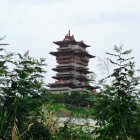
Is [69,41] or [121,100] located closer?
[121,100]

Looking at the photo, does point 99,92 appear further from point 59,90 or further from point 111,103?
point 59,90

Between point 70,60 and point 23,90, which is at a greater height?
point 70,60

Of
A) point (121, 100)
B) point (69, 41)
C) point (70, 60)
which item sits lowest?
point (121, 100)

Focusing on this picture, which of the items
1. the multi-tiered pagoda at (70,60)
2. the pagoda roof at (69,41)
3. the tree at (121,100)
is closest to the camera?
the tree at (121,100)

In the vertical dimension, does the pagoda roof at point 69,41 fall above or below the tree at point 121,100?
above

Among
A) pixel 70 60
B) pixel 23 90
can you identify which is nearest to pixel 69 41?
pixel 70 60

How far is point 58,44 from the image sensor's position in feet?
205

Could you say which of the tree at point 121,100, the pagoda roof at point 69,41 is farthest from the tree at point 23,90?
the pagoda roof at point 69,41

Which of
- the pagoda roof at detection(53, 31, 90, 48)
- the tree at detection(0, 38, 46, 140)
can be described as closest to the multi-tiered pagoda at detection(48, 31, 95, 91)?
the pagoda roof at detection(53, 31, 90, 48)

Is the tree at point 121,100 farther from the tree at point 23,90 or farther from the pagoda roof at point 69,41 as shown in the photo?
the pagoda roof at point 69,41

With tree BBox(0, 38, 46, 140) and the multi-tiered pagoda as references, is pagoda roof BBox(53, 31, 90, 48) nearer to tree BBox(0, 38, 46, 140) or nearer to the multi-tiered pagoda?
the multi-tiered pagoda

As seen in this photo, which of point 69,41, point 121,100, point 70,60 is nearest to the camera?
point 121,100

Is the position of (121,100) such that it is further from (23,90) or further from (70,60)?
(70,60)

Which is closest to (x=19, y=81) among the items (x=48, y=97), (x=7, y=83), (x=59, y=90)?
(x=7, y=83)
